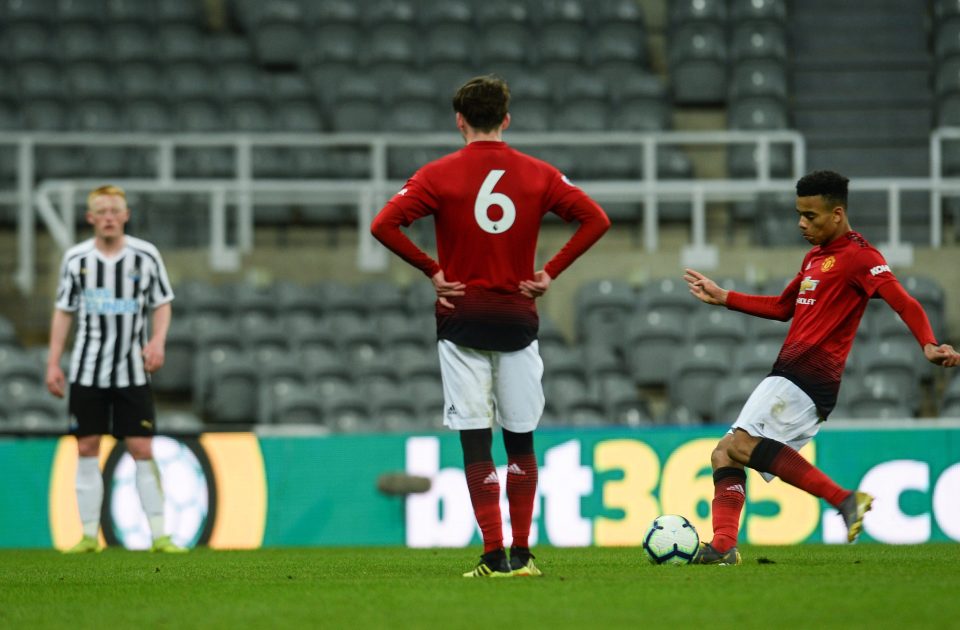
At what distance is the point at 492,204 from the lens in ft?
18.1

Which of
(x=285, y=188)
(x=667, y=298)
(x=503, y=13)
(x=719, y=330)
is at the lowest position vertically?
(x=719, y=330)

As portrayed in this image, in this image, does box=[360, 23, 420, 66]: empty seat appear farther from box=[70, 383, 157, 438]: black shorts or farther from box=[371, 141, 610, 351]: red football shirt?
box=[371, 141, 610, 351]: red football shirt

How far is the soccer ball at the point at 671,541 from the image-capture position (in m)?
6.12

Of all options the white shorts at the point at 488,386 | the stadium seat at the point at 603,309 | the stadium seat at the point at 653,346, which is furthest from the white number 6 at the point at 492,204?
the stadium seat at the point at 603,309

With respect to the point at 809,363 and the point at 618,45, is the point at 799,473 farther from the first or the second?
the point at 618,45

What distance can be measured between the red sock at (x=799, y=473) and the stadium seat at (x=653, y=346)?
595cm

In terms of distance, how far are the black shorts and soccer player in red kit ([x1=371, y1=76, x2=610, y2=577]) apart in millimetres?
2750

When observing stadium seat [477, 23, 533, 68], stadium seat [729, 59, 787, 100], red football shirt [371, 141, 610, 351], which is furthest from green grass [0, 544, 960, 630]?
stadium seat [477, 23, 533, 68]

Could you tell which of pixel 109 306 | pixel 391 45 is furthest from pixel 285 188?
pixel 109 306

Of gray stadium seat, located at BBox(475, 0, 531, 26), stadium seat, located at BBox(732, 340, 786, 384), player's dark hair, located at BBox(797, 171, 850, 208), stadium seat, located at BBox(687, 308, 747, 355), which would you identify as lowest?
stadium seat, located at BBox(732, 340, 786, 384)

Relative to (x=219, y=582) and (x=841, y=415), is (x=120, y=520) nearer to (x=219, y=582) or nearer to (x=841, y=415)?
(x=219, y=582)

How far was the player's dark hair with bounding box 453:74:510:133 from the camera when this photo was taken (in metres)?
5.50

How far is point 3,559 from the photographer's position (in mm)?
7738

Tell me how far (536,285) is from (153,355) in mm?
2873
